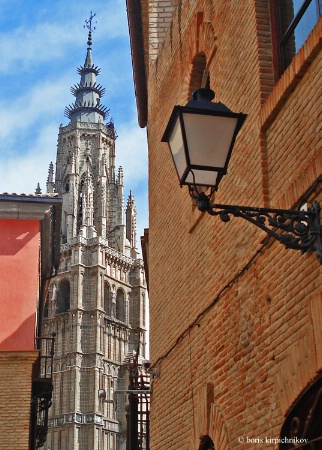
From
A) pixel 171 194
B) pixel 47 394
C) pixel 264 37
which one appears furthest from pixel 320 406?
pixel 47 394

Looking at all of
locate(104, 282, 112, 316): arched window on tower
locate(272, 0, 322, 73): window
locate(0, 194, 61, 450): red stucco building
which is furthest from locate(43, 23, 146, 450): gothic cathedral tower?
locate(272, 0, 322, 73): window

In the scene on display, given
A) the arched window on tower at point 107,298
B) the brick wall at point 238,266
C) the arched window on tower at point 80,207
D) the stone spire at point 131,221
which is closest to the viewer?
the brick wall at point 238,266

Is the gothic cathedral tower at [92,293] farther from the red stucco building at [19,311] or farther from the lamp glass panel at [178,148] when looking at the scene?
the lamp glass panel at [178,148]

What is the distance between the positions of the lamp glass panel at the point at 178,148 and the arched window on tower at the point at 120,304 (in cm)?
7445

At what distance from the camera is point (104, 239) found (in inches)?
3086

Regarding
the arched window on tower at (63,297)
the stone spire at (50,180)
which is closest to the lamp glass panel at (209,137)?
the arched window on tower at (63,297)

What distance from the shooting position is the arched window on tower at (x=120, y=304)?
3086 inches

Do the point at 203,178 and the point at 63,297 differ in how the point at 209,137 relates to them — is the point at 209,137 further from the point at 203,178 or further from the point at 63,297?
the point at 63,297

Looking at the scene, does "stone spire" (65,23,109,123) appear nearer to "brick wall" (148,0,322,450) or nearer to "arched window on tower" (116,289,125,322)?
"arched window on tower" (116,289,125,322)

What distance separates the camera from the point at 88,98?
9125 centimetres

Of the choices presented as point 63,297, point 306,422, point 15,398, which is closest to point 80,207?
point 63,297

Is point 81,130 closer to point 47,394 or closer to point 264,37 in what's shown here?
point 47,394

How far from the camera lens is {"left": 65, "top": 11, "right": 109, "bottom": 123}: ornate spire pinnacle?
294ft

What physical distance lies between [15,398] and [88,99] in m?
80.3
